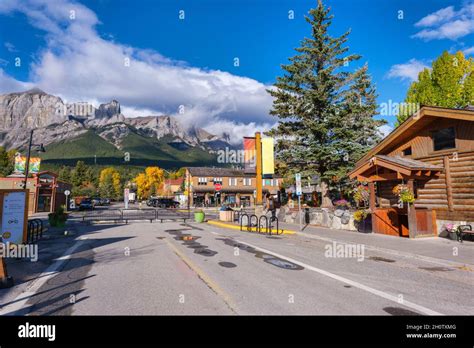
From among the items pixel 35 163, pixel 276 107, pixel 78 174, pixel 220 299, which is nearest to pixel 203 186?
pixel 35 163

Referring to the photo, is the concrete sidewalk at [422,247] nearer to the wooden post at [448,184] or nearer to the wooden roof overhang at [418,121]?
the wooden post at [448,184]

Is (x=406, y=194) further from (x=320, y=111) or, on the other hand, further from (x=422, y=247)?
(x=320, y=111)

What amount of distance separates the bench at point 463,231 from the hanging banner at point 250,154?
612 inches

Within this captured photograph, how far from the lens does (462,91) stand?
2989cm

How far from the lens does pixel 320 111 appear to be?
83.4ft

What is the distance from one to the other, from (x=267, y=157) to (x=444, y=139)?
41.9ft

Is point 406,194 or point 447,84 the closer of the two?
point 406,194

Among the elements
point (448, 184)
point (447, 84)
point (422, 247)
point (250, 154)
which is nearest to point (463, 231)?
point (448, 184)

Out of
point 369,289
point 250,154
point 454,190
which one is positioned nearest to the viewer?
point 369,289

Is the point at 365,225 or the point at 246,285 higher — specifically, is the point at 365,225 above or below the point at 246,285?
above

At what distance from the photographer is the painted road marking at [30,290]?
17.3 ft

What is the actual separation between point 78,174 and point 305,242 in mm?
94538
